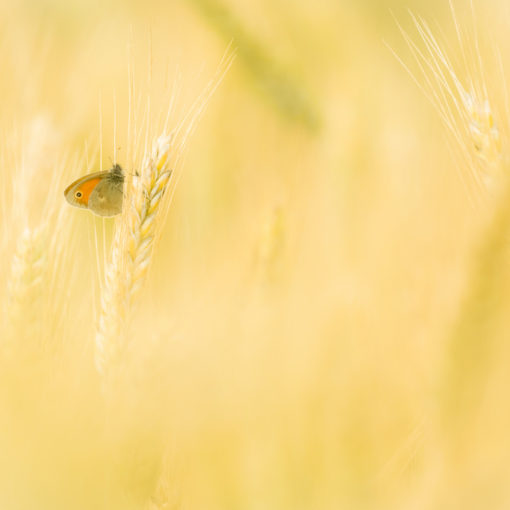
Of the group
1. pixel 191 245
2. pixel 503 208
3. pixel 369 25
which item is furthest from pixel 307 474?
pixel 369 25

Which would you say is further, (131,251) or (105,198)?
(105,198)

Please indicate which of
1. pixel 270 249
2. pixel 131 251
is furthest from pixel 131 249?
pixel 270 249

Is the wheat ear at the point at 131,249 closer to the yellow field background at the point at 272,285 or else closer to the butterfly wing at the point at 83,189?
the yellow field background at the point at 272,285

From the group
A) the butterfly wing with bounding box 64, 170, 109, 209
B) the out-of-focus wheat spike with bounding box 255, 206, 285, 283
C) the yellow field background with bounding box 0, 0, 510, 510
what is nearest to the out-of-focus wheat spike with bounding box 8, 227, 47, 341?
the yellow field background with bounding box 0, 0, 510, 510

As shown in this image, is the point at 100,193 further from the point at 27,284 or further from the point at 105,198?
the point at 27,284

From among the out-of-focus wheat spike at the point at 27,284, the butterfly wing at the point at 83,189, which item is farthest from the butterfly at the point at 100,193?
the out-of-focus wheat spike at the point at 27,284

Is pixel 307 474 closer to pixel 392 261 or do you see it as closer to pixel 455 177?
pixel 392 261

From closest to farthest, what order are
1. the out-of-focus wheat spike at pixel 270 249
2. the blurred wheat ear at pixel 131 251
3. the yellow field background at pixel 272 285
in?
the yellow field background at pixel 272 285, the blurred wheat ear at pixel 131 251, the out-of-focus wheat spike at pixel 270 249

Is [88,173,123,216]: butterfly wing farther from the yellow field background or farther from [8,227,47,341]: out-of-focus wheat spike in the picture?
[8,227,47,341]: out-of-focus wheat spike
